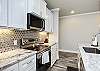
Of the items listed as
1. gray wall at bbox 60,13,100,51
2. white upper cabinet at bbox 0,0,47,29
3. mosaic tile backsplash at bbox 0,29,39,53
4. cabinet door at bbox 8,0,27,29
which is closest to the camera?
white upper cabinet at bbox 0,0,47,29

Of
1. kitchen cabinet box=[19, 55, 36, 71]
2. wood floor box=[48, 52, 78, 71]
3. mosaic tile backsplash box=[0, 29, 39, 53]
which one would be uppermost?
mosaic tile backsplash box=[0, 29, 39, 53]

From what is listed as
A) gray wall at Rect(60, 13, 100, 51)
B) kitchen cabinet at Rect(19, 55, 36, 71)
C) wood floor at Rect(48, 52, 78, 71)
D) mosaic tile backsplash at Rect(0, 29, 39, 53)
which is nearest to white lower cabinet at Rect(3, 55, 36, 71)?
kitchen cabinet at Rect(19, 55, 36, 71)

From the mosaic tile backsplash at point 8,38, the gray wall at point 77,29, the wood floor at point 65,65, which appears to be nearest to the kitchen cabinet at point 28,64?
the mosaic tile backsplash at point 8,38

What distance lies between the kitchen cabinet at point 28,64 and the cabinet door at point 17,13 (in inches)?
27.0

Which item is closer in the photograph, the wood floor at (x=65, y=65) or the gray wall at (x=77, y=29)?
the wood floor at (x=65, y=65)

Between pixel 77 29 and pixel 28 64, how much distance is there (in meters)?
4.71

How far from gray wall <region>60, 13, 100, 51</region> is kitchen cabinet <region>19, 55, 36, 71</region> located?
439 centimetres

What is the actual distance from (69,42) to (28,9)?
453cm

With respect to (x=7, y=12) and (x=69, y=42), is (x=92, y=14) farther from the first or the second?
(x=7, y=12)

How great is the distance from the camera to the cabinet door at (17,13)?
4.93 feet

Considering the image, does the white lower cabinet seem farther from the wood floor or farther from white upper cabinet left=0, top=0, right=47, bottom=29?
the wood floor

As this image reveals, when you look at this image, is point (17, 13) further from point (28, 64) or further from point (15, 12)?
point (28, 64)

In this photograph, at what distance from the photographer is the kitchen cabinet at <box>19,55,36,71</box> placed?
57.4 inches

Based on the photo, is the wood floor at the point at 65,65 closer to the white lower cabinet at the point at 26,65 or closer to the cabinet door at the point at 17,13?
the white lower cabinet at the point at 26,65
